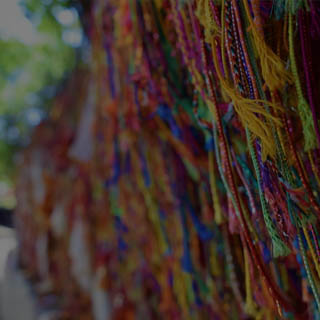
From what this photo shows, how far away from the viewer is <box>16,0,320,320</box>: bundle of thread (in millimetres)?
492

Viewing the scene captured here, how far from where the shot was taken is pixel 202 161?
84cm

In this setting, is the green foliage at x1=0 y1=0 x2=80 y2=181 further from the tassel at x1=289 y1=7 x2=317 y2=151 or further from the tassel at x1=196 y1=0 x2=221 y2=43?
the tassel at x1=289 y1=7 x2=317 y2=151

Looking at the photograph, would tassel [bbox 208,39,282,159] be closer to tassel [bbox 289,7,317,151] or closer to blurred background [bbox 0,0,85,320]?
tassel [bbox 289,7,317,151]

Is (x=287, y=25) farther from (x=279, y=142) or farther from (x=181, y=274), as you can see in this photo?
(x=181, y=274)

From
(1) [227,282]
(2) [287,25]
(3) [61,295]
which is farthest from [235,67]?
(3) [61,295]

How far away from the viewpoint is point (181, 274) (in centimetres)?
103

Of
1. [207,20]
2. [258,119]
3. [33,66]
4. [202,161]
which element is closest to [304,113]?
[258,119]

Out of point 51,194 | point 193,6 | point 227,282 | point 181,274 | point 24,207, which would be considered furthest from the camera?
point 24,207

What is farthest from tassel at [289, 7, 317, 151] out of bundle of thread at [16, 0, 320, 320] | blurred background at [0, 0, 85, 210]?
blurred background at [0, 0, 85, 210]

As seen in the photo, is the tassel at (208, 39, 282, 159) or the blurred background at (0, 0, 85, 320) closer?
the tassel at (208, 39, 282, 159)

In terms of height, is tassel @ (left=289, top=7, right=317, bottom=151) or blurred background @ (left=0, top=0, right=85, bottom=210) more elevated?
blurred background @ (left=0, top=0, right=85, bottom=210)

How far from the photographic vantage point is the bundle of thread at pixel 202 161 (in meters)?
0.49

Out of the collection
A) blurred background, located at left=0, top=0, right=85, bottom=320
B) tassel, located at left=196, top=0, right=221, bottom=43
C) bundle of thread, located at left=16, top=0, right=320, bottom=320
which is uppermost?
blurred background, located at left=0, top=0, right=85, bottom=320

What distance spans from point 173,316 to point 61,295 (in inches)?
69.8
